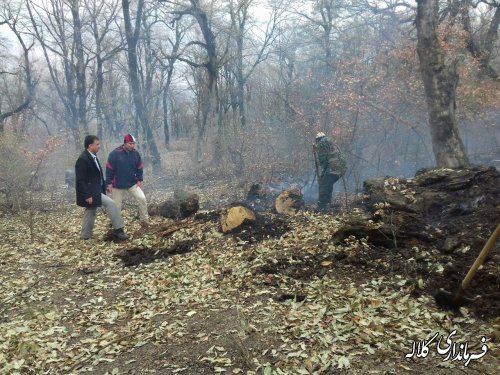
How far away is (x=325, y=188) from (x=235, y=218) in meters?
2.34

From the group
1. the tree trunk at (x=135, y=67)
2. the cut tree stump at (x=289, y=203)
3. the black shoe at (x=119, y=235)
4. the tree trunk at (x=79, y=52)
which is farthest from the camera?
the tree trunk at (x=79, y=52)

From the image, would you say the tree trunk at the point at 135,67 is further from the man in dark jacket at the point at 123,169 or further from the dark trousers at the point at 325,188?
the dark trousers at the point at 325,188

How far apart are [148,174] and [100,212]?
8.62 metres

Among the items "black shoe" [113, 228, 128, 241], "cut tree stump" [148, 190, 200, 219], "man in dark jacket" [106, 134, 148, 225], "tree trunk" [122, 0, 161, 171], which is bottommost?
"black shoe" [113, 228, 128, 241]

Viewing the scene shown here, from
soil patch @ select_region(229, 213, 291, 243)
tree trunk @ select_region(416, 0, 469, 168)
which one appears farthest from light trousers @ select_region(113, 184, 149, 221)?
tree trunk @ select_region(416, 0, 469, 168)

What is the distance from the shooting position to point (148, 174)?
18.2 meters

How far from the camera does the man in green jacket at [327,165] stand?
823 cm

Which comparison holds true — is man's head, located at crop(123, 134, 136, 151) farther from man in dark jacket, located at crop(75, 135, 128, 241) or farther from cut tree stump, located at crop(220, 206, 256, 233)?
cut tree stump, located at crop(220, 206, 256, 233)

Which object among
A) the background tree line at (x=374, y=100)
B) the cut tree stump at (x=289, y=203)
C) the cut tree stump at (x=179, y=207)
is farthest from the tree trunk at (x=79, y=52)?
the cut tree stump at (x=289, y=203)

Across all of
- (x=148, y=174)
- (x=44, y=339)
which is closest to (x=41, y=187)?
(x=148, y=174)

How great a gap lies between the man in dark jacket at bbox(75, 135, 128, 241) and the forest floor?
1.70ft

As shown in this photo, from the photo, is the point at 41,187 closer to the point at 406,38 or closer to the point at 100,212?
the point at 100,212

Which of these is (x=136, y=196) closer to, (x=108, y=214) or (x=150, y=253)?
(x=108, y=214)

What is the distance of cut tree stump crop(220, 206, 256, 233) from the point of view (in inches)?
270
